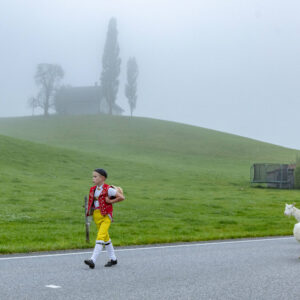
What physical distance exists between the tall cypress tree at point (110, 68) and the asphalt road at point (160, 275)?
349 feet

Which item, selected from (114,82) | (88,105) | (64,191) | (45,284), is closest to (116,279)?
(45,284)

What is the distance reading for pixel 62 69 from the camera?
397ft

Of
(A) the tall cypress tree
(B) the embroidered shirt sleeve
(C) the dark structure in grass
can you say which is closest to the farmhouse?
(A) the tall cypress tree

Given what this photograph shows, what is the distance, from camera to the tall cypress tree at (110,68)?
117375mm

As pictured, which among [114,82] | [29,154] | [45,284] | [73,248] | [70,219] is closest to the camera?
[45,284]

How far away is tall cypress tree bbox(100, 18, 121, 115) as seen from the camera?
385ft

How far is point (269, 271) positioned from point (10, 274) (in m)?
4.57

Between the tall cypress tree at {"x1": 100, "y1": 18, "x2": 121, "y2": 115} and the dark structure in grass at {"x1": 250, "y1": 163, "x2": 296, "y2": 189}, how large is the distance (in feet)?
253

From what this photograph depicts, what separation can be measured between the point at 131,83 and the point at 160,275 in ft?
395

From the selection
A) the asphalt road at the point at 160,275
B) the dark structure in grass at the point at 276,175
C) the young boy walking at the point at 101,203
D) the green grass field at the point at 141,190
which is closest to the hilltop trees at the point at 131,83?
the green grass field at the point at 141,190

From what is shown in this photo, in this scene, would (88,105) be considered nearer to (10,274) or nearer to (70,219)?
(70,219)

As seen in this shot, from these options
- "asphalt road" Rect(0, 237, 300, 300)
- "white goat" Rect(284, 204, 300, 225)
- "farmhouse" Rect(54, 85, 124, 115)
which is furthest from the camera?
"farmhouse" Rect(54, 85, 124, 115)

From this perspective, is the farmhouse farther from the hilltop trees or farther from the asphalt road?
the asphalt road

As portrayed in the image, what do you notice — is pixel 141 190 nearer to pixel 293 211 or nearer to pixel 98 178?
pixel 293 211
